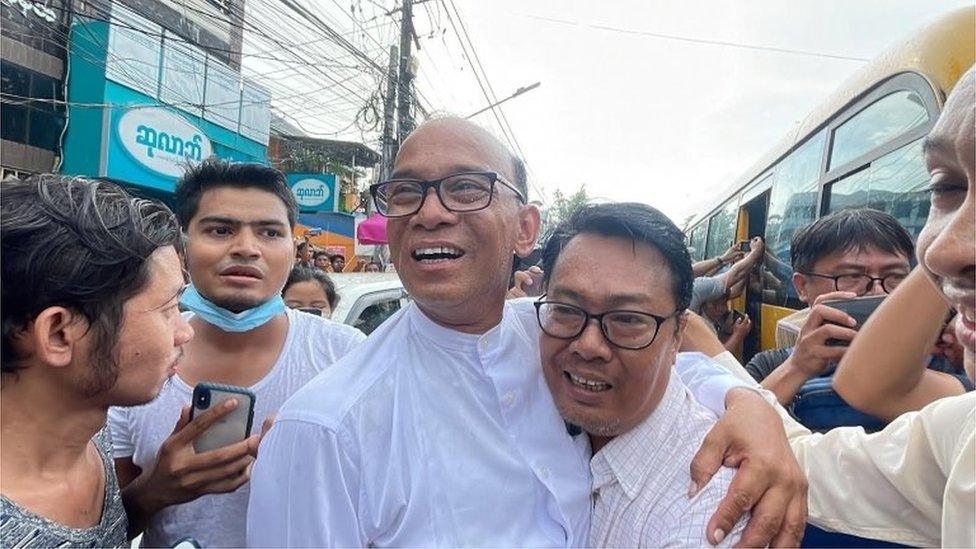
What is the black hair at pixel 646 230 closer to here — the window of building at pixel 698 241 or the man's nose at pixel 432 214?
the man's nose at pixel 432 214

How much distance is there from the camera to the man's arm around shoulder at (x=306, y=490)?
121cm

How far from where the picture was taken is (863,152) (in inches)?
135

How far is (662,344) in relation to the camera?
143cm

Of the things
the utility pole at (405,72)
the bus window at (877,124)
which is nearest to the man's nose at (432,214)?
the bus window at (877,124)

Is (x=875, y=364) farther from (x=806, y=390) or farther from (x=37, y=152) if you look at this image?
(x=37, y=152)

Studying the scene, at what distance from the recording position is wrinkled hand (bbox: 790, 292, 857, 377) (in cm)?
171

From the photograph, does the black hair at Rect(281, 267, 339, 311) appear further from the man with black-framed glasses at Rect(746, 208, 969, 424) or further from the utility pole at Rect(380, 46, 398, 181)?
the utility pole at Rect(380, 46, 398, 181)

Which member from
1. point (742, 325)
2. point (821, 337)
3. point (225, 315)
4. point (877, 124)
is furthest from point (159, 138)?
point (821, 337)

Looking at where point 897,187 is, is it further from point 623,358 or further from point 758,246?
point 623,358

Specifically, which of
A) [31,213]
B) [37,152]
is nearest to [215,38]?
[37,152]

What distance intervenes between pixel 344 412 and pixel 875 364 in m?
1.27

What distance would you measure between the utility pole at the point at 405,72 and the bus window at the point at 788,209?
6637 mm

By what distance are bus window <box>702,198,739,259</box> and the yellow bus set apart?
1231 millimetres

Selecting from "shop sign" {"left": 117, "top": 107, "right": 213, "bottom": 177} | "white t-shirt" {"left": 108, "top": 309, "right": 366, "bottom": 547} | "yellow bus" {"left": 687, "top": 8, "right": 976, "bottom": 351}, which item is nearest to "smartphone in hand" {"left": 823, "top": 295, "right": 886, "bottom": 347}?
"yellow bus" {"left": 687, "top": 8, "right": 976, "bottom": 351}
